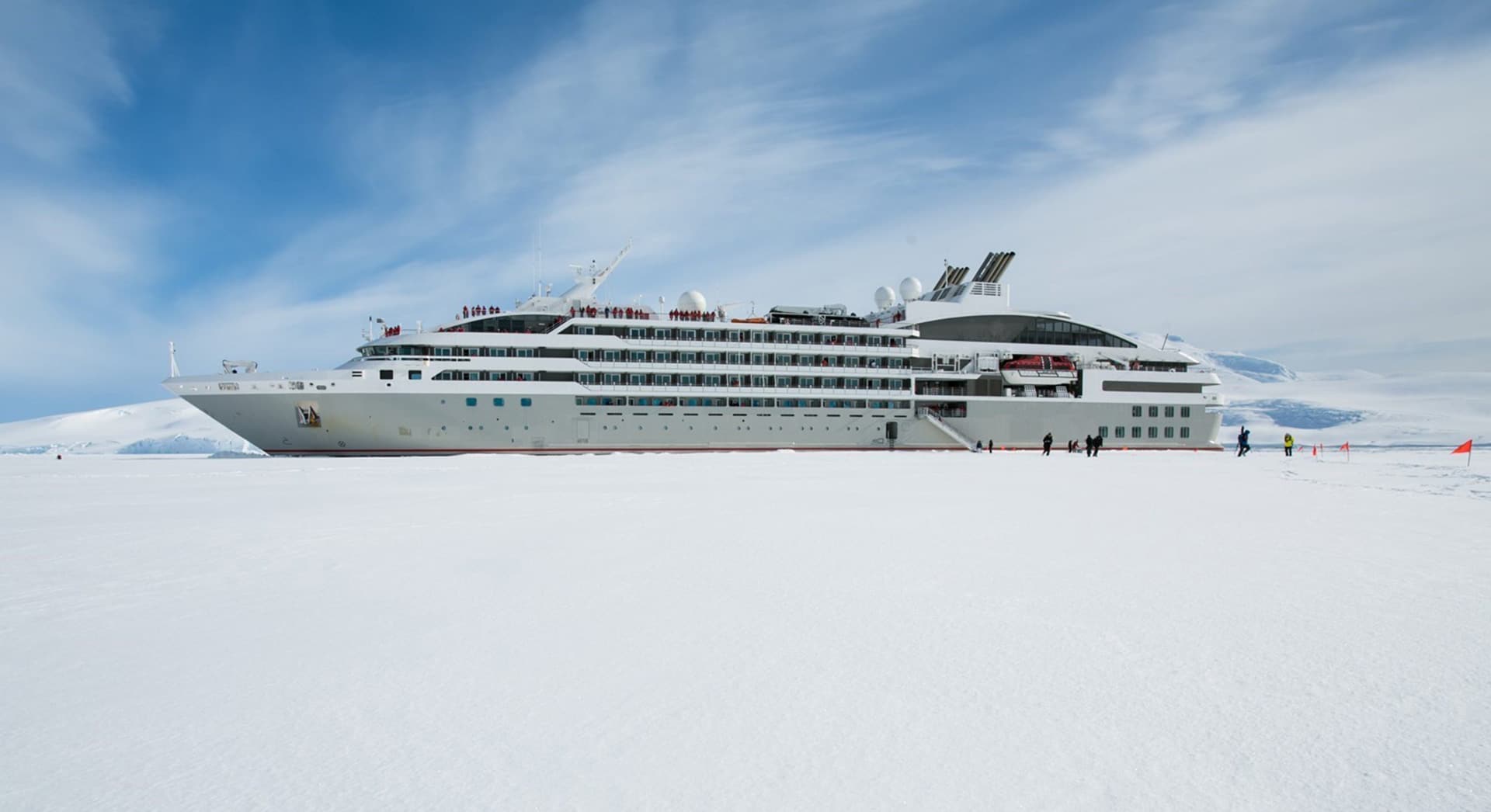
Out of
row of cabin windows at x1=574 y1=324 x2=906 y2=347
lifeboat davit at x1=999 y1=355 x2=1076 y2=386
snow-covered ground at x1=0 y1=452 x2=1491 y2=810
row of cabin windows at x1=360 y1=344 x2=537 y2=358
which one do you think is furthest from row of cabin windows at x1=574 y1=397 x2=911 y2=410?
snow-covered ground at x1=0 y1=452 x2=1491 y2=810

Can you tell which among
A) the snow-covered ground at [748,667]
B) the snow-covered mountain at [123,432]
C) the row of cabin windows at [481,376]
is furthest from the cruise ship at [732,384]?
the snow-covered mountain at [123,432]

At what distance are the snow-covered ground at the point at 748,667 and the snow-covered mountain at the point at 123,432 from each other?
236ft

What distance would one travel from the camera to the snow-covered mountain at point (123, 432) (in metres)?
70.2

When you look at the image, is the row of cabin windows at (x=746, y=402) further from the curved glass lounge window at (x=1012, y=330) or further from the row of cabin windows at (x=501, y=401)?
the curved glass lounge window at (x=1012, y=330)

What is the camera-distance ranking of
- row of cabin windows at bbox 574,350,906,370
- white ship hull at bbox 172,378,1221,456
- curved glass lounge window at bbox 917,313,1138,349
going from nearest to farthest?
white ship hull at bbox 172,378,1221,456 → row of cabin windows at bbox 574,350,906,370 → curved glass lounge window at bbox 917,313,1138,349

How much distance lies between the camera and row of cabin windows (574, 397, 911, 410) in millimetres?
43125

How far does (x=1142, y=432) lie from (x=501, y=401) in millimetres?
41160

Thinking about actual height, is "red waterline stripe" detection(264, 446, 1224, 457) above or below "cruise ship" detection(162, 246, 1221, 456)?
below

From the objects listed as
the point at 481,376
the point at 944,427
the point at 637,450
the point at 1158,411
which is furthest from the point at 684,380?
the point at 1158,411

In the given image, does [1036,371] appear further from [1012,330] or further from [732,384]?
[732,384]

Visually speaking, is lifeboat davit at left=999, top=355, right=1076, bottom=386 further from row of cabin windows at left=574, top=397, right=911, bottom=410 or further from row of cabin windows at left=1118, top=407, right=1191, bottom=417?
row of cabin windows at left=574, top=397, right=911, bottom=410

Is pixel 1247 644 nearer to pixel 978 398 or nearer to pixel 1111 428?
pixel 978 398

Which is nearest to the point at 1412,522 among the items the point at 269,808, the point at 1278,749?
the point at 1278,749

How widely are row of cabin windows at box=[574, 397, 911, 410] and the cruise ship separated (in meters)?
0.10
